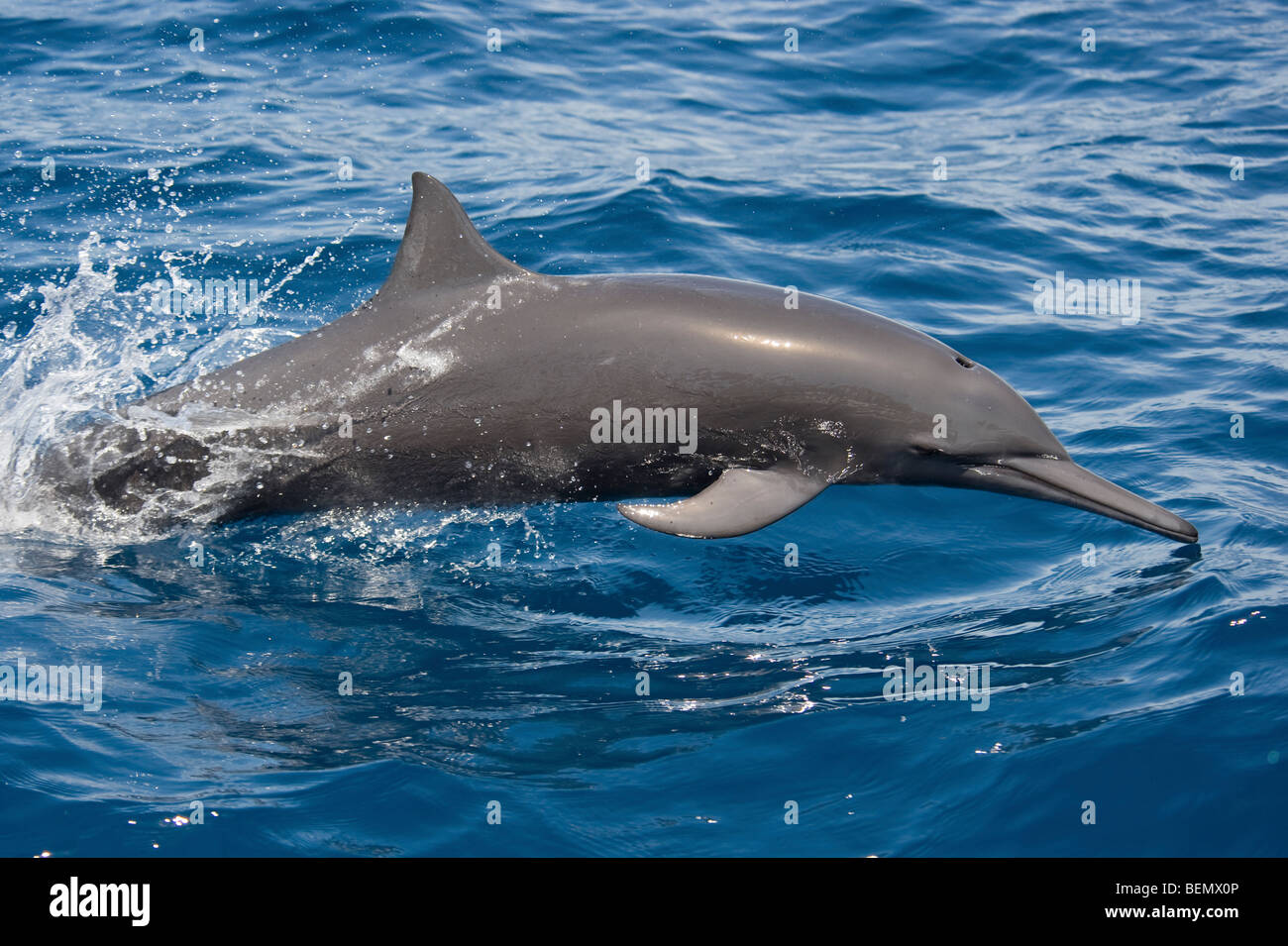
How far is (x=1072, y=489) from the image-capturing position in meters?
7.25

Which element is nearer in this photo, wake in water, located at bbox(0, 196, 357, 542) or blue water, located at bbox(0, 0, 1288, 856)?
blue water, located at bbox(0, 0, 1288, 856)

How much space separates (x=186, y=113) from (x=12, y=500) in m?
9.49

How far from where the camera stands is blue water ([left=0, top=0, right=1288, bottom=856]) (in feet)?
19.0

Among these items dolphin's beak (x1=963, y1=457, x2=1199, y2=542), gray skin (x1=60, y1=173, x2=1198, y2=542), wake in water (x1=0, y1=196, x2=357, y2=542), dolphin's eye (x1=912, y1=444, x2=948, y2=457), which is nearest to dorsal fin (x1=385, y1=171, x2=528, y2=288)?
gray skin (x1=60, y1=173, x2=1198, y2=542)

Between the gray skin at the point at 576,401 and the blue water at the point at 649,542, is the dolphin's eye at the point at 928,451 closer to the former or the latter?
the gray skin at the point at 576,401

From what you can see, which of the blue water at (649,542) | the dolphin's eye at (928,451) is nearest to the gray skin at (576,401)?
the dolphin's eye at (928,451)

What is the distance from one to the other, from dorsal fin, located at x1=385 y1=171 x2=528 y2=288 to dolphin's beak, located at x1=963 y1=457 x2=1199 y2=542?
300 centimetres

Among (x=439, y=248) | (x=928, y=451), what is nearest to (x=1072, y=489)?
(x=928, y=451)

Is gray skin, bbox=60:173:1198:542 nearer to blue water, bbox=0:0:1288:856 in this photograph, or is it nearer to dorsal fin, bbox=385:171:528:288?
dorsal fin, bbox=385:171:528:288
